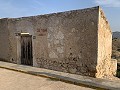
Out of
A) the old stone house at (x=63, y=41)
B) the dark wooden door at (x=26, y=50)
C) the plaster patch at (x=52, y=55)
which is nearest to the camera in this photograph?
the old stone house at (x=63, y=41)

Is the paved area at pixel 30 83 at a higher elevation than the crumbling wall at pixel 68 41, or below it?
below

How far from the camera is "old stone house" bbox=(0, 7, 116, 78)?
20.6ft

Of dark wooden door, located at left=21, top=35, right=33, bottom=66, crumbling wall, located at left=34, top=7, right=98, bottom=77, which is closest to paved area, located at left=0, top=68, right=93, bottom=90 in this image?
crumbling wall, located at left=34, top=7, right=98, bottom=77

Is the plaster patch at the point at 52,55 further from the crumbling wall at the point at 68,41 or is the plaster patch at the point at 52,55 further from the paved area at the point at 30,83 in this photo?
the paved area at the point at 30,83

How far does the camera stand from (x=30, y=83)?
4.57 meters

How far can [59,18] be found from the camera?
713 centimetres

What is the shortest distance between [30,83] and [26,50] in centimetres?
435

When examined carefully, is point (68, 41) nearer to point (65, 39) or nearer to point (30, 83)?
point (65, 39)

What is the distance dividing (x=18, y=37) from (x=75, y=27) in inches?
137

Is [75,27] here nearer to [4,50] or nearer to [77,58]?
[77,58]

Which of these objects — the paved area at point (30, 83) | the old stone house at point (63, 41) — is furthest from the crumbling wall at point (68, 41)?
the paved area at point (30, 83)

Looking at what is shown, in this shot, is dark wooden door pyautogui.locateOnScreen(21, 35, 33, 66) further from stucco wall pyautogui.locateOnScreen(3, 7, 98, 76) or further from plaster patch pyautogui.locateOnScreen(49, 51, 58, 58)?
plaster patch pyautogui.locateOnScreen(49, 51, 58, 58)

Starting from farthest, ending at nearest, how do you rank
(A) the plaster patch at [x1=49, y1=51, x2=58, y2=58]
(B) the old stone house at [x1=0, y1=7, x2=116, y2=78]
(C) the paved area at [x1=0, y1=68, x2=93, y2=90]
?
1. (A) the plaster patch at [x1=49, y1=51, x2=58, y2=58]
2. (B) the old stone house at [x1=0, y1=7, x2=116, y2=78]
3. (C) the paved area at [x1=0, y1=68, x2=93, y2=90]

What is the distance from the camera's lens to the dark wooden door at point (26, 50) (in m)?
8.52
